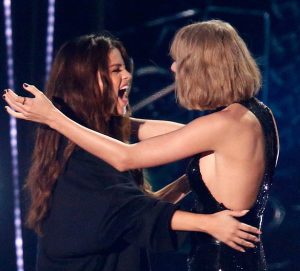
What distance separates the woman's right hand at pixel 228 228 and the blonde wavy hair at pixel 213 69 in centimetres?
Answer: 32

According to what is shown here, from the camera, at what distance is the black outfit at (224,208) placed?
79.2 inches

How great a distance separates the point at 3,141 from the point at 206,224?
1.50m

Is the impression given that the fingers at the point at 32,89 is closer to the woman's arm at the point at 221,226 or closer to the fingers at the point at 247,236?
the woman's arm at the point at 221,226

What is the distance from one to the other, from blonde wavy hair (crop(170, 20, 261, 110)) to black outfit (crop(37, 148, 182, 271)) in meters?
0.32

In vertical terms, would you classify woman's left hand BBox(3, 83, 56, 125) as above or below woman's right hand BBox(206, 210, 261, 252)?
above

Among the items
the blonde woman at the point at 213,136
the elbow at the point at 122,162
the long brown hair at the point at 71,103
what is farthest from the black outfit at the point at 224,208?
the long brown hair at the point at 71,103

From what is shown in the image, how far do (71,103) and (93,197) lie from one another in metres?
0.33

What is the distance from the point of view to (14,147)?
319cm

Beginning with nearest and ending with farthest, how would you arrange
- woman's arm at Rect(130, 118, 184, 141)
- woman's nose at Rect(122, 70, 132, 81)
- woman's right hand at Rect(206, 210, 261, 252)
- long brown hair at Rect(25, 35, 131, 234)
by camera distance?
woman's right hand at Rect(206, 210, 261, 252), long brown hair at Rect(25, 35, 131, 234), woman's nose at Rect(122, 70, 132, 81), woman's arm at Rect(130, 118, 184, 141)

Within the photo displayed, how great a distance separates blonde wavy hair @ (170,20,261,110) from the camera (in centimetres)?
199

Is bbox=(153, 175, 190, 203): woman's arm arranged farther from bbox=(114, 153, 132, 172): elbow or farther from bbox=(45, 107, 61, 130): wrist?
bbox=(45, 107, 61, 130): wrist

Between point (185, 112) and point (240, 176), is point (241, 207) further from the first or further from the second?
point (185, 112)

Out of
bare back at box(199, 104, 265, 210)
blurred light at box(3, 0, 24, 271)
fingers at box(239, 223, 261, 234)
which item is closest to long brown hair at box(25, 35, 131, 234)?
bare back at box(199, 104, 265, 210)

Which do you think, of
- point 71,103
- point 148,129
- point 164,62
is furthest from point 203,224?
point 164,62
